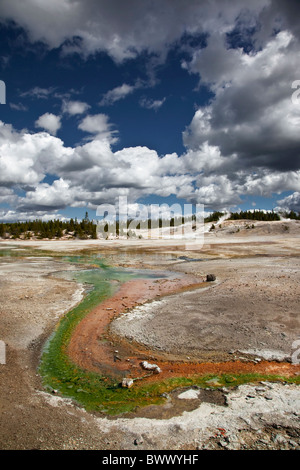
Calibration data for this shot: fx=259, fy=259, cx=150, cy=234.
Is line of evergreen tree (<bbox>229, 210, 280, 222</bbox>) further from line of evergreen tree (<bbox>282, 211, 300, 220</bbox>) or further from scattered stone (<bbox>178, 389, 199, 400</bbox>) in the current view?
scattered stone (<bbox>178, 389, 199, 400</bbox>)

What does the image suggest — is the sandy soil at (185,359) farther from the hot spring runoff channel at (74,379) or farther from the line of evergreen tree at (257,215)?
the line of evergreen tree at (257,215)

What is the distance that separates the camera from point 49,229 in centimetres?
9125

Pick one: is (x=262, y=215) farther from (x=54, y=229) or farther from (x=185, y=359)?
(x=185, y=359)

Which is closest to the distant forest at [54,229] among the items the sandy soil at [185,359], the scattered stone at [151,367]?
the sandy soil at [185,359]

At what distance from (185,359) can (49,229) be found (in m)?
91.0

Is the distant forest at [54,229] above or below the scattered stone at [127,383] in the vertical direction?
above

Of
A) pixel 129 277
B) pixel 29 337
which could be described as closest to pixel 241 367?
pixel 29 337

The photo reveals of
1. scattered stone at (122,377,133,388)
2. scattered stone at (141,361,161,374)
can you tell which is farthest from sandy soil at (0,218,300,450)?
scattered stone at (122,377,133,388)

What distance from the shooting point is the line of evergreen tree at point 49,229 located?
8788 centimetres

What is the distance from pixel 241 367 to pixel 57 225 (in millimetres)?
98815

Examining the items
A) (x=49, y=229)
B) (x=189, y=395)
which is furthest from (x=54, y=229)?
(x=189, y=395)

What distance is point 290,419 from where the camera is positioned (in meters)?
5.39

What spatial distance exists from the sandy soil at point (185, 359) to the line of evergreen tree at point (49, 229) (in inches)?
2949
